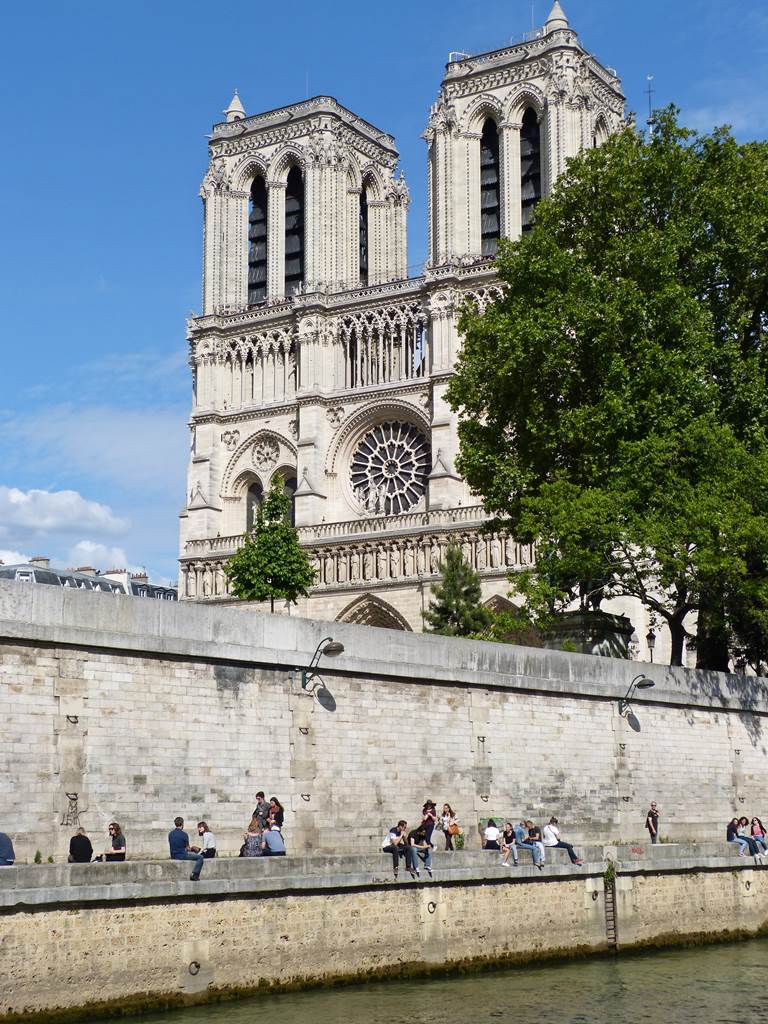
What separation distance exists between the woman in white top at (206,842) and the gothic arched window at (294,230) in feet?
128

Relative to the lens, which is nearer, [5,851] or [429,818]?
[5,851]

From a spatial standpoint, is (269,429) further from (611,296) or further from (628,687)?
(628,687)

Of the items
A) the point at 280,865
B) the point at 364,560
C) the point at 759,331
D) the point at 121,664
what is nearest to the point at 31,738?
the point at 121,664

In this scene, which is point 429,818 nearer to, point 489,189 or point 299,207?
point 489,189

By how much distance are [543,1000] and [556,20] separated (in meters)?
41.0

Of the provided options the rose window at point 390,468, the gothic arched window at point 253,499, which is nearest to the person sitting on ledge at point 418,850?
the rose window at point 390,468

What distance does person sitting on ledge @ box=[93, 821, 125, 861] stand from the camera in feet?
48.5

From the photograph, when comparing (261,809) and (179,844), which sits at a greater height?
(261,809)

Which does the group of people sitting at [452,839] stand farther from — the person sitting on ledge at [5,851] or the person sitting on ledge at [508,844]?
the person sitting on ledge at [5,851]

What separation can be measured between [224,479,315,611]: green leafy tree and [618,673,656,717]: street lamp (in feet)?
65.0

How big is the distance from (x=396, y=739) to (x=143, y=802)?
12.9ft

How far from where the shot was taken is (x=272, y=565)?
41.1m

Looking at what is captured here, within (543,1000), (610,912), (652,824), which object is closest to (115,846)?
(543,1000)

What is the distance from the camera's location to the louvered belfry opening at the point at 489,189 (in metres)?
49.5
